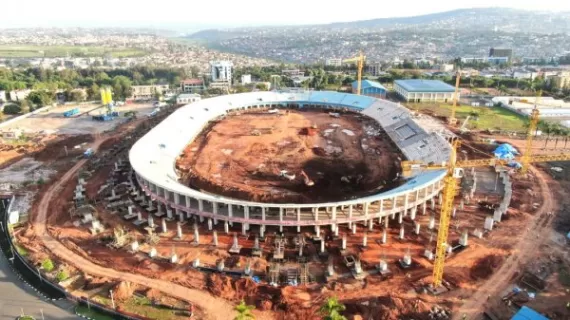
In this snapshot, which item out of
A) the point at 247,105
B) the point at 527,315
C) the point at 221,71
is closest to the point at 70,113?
the point at 247,105

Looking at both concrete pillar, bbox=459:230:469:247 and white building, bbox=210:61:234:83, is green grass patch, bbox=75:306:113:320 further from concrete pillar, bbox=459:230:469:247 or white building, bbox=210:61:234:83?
white building, bbox=210:61:234:83

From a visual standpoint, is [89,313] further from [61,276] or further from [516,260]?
[516,260]

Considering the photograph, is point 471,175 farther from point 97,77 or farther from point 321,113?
point 97,77

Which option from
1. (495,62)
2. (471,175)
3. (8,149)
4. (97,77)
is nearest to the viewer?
(471,175)

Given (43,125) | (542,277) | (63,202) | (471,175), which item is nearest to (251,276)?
(542,277)


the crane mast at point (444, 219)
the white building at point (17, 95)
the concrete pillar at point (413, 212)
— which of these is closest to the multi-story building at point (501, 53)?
the concrete pillar at point (413, 212)
